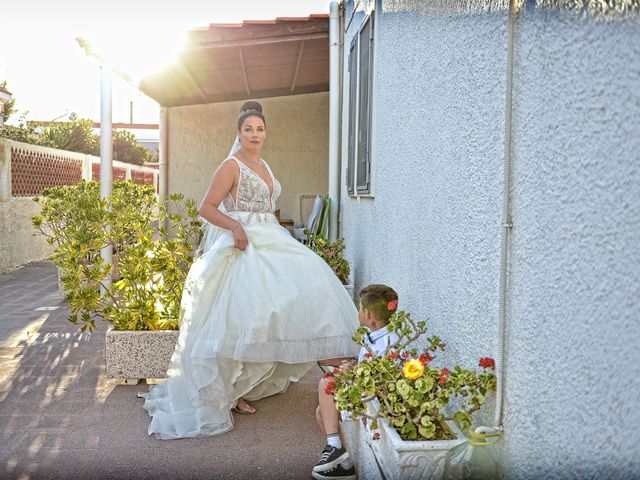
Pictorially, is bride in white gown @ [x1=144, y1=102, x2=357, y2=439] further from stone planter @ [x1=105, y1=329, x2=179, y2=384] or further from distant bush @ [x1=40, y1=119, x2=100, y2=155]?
distant bush @ [x1=40, y1=119, x2=100, y2=155]

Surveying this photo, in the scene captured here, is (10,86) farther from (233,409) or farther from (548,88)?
(548,88)

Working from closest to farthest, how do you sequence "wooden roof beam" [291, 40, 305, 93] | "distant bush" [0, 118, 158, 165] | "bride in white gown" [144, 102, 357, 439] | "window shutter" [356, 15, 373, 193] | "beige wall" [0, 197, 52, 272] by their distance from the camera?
"bride in white gown" [144, 102, 357, 439] → "window shutter" [356, 15, 373, 193] → "wooden roof beam" [291, 40, 305, 93] → "beige wall" [0, 197, 52, 272] → "distant bush" [0, 118, 158, 165]

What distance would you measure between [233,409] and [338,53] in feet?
16.6

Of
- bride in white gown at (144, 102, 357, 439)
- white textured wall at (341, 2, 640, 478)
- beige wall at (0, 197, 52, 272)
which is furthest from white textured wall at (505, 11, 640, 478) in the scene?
beige wall at (0, 197, 52, 272)

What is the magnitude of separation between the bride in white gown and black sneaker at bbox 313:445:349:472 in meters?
0.74

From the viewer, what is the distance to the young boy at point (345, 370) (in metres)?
3.23

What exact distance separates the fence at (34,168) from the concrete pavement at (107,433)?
22.0 ft

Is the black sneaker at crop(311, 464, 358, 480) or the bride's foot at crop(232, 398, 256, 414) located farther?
the bride's foot at crop(232, 398, 256, 414)

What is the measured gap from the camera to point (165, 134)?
41.4 ft

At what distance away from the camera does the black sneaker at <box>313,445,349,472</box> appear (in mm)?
3227

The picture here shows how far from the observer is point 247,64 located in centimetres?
976

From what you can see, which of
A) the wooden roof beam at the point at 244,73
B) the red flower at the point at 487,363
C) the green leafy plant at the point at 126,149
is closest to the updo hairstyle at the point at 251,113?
the red flower at the point at 487,363

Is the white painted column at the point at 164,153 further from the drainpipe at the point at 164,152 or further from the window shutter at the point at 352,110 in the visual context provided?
the window shutter at the point at 352,110

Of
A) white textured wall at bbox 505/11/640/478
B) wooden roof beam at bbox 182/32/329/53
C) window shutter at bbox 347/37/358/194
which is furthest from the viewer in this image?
wooden roof beam at bbox 182/32/329/53
